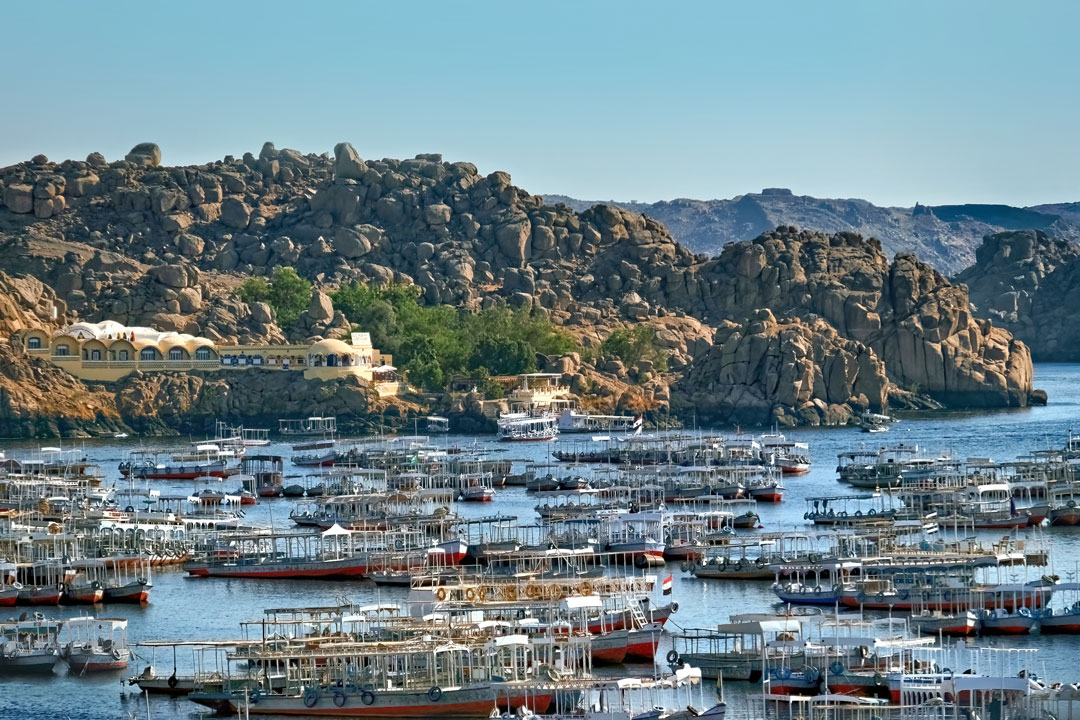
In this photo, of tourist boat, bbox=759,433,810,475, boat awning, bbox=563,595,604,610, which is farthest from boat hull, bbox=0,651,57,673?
tourist boat, bbox=759,433,810,475

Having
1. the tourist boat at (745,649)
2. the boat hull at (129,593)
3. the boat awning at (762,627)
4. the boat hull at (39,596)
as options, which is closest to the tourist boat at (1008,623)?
the tourist boat at (745,649)

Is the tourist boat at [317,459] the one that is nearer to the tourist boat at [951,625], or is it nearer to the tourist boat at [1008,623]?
the tourist boat at [951,625]

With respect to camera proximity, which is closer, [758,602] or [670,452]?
[758,602]

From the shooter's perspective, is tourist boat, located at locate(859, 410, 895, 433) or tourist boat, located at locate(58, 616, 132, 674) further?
tourist boat, located at locate(859, 410, 895, 433)

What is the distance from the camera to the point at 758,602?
9050cm

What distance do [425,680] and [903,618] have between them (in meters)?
19.5

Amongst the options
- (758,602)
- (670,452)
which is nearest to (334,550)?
(758,602)

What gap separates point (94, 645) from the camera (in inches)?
3110

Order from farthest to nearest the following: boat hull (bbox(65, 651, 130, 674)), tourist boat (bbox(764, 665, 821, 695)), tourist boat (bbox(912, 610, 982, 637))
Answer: tourist boat (bbox(912, 610, 982, 637))
boat hull (bbox(65, 651, 130, 674))
tourist boat (bbox(764, 665, 821, 695))

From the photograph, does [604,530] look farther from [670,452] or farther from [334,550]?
[670,452]

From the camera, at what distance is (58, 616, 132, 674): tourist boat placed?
77375 mm

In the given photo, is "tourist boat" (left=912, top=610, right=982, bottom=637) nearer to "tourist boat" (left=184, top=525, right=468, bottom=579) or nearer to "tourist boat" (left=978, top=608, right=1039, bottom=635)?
"tourist boat" (left=978, top=608, right=1039, bottom=635)

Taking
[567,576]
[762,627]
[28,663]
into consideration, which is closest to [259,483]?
[567,576]

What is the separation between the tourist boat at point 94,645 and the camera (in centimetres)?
7738
